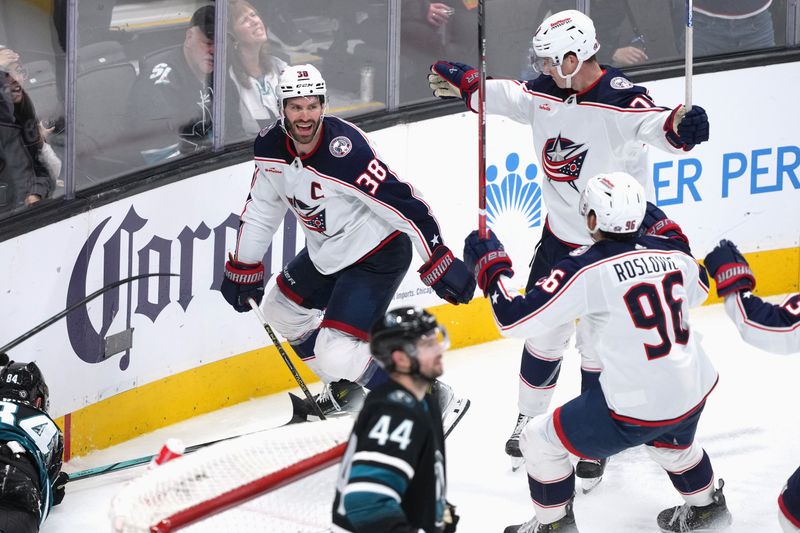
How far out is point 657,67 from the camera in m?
6.26

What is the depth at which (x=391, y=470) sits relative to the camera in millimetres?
2523

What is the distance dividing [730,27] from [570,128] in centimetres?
234

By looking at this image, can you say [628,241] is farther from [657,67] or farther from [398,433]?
[657,67]

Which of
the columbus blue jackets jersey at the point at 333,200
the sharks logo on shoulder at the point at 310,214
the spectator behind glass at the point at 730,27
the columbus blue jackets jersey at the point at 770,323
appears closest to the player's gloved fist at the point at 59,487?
the columbus blue jackets jersey at the point at 333,200

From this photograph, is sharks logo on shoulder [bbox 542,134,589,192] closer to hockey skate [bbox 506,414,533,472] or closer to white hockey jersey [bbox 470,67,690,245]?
white hockey jersey [bbox 470,67,690,245]

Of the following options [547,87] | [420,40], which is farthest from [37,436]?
[420,40]

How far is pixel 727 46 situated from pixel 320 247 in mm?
2771

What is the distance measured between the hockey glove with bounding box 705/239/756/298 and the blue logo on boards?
7.73 ft

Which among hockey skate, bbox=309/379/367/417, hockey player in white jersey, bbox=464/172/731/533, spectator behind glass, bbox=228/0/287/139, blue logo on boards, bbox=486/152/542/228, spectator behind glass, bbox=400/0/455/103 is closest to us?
hockey player in white jersey, bbox=464/172/731/533

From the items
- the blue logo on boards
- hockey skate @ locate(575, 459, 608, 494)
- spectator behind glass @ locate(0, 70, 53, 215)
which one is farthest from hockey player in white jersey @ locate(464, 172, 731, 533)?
the blue logo on boards

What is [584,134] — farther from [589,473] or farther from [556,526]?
[556,526]

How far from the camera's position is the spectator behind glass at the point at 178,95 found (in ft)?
16.4

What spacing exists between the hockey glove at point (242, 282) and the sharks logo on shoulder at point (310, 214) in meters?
0.25

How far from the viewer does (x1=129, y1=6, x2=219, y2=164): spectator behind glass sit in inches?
197
